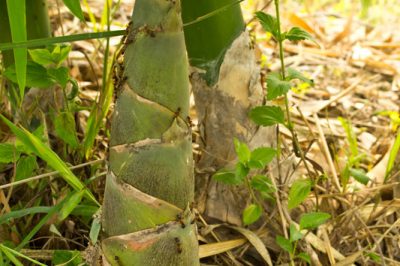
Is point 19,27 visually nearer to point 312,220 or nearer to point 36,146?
point 36,146

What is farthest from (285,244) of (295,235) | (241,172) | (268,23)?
(268,23)

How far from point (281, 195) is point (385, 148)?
0.52 meters

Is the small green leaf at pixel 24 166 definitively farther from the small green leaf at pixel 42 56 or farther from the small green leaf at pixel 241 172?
the small green leaf at pixel 241 172

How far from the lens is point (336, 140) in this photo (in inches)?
64.4

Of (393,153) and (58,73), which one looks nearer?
(58,73)

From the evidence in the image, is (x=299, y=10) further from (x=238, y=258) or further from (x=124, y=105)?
(x=124, y=105)

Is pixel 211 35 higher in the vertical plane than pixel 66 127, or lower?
higher

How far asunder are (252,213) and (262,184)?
54mm

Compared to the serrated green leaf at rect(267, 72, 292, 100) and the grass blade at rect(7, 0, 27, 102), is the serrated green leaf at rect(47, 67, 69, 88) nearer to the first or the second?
the grass blade at rect(7, 0, 27, 102)

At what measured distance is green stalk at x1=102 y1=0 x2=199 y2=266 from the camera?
2.62 feet

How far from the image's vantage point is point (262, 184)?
111cm

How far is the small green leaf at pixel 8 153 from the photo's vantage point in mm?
1015

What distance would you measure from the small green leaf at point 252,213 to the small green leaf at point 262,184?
0.03 metres

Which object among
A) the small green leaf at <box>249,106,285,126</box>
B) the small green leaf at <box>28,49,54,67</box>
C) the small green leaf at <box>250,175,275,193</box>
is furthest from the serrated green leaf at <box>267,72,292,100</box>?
the small green leaf at <box>28,49,54,67</box>
